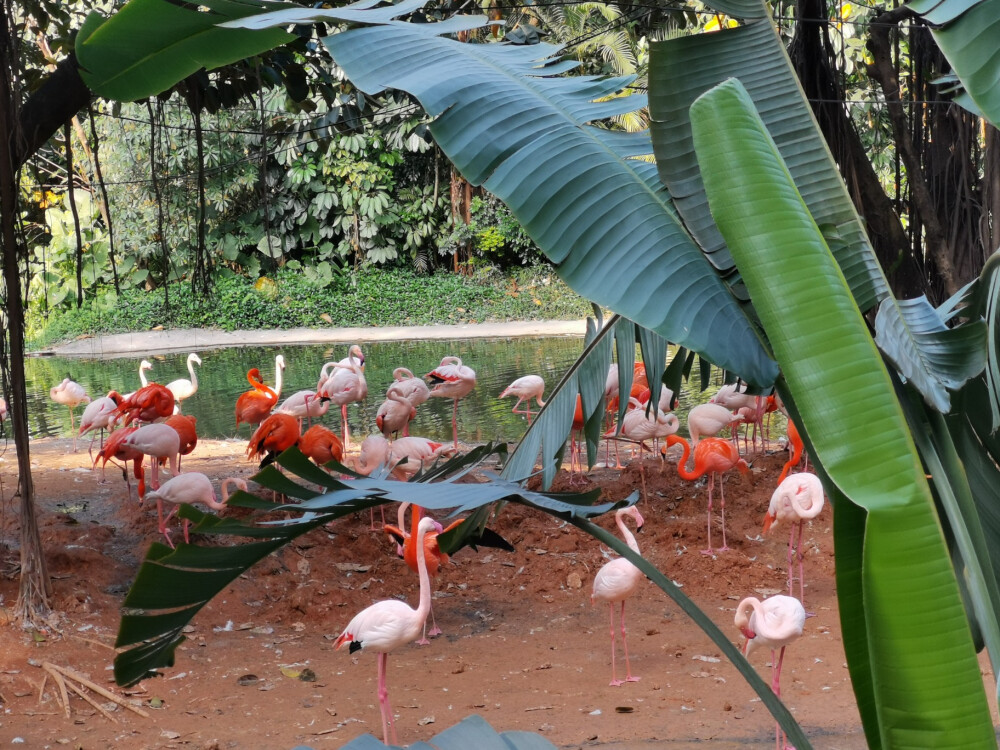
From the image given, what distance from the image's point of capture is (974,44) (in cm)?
124

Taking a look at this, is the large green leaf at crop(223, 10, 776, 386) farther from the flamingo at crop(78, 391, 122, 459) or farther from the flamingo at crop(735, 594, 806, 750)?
the flamingo at crop(78, 391, 122, 459)

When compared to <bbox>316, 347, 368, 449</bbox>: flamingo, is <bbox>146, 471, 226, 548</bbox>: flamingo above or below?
below

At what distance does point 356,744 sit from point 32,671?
10.3 feet

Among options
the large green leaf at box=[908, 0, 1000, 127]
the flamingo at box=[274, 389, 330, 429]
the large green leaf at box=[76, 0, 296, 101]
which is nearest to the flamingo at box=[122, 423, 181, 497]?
the flamingo at box=[274, 389, 330, 429]

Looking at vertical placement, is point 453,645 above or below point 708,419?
below

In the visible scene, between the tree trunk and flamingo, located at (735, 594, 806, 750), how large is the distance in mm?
2892

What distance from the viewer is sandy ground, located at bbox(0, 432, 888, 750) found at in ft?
11.5

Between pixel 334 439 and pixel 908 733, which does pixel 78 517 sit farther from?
pixel 908 733

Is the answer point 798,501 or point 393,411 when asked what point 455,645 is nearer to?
point 798,501

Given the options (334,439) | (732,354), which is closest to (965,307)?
(732,354)

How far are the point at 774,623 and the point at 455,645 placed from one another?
1566 mm

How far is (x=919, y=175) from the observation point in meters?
5.02

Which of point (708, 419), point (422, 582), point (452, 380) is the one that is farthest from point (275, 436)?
point (708, 419)

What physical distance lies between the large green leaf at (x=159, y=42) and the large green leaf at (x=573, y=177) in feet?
0.58
